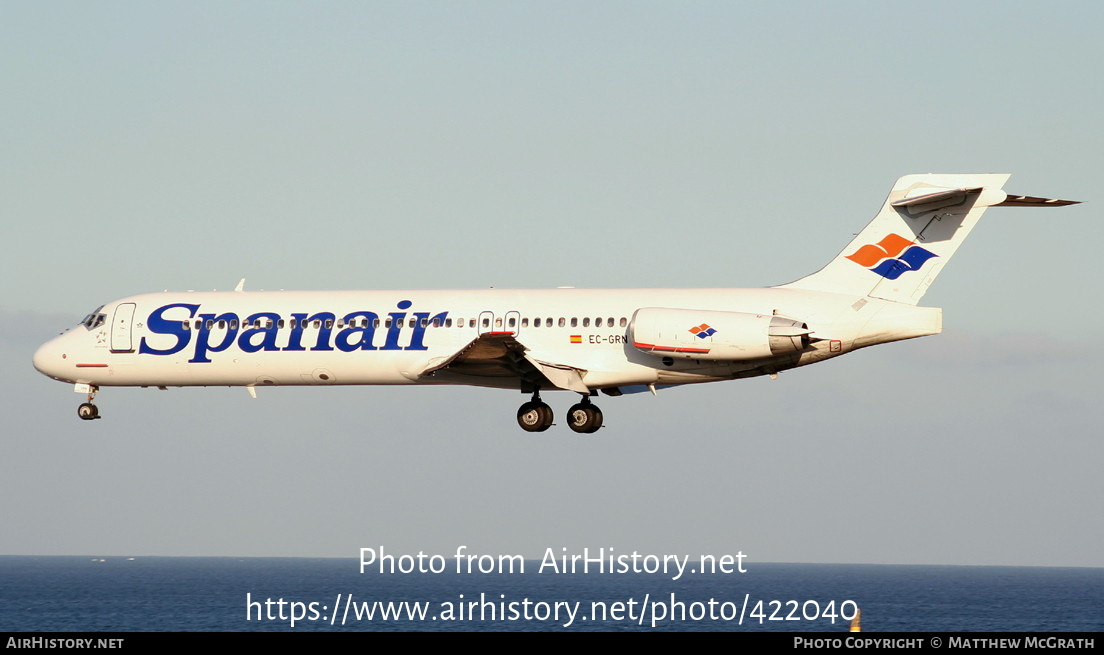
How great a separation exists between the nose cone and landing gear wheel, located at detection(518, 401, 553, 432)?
36.1 ft

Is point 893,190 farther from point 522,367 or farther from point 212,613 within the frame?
point 212,613

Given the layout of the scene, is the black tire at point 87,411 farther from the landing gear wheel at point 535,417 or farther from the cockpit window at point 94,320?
the landing gear wheel at point 535,417

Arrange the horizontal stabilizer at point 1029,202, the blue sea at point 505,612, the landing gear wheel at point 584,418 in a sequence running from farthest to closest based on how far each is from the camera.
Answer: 1. the blue sea at point 505,612
2. the landing gear wheel at point 584,418
3. the horizontal stabilizer at point 1029,202

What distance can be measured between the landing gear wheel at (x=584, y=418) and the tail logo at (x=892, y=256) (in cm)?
669

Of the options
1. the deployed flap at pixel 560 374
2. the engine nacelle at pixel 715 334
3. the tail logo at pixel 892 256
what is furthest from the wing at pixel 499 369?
the tail logo at pixel 892 256

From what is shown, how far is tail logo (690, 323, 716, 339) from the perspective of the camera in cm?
3020

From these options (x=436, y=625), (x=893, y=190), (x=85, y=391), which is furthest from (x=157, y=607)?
(x=893, y=190)

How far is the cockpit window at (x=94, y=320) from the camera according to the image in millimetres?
35812

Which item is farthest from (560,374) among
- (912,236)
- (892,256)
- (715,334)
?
(912,236)

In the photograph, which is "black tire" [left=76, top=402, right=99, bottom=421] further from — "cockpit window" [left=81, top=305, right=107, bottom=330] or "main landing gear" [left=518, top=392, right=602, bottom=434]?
"main landing gear" [left=518, top=392, right=602, bottom=434]

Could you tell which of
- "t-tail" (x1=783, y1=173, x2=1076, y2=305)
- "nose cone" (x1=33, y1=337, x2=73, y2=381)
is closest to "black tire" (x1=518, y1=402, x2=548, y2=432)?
"t-tail" (x1=783, y1=173, x2=1076, y2=305)
